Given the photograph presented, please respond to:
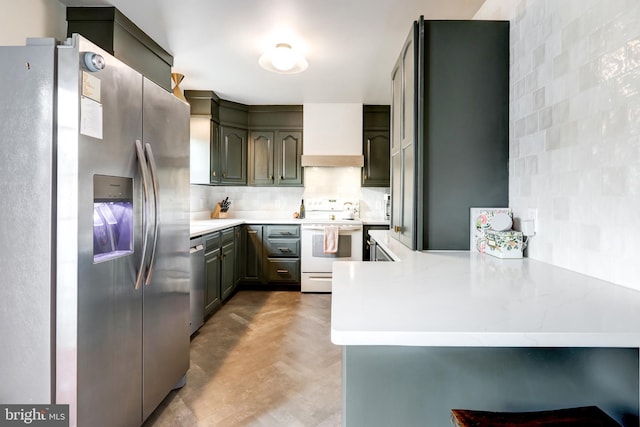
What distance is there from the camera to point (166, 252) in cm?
184

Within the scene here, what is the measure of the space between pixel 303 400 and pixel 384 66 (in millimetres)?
2947

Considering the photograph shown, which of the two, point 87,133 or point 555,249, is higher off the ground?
point 87,133

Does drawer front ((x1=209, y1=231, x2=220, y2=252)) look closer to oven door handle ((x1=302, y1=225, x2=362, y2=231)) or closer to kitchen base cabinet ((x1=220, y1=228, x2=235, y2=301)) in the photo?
kitchen base cabinet ((x1=220, y1=228, x2=235, y2=301))

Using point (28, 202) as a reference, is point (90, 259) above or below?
below

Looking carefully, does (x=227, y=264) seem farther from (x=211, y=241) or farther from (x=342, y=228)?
(x=342, y=228)

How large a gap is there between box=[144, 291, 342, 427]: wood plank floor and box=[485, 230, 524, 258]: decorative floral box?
120 centimetres

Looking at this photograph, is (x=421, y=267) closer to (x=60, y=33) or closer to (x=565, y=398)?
(x=565, y=398)

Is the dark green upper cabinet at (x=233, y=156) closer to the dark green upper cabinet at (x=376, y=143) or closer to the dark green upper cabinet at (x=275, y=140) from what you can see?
the dark green upper cabinet at (x=275, y=140)

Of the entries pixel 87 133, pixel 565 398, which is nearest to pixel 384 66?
pixel 87 133

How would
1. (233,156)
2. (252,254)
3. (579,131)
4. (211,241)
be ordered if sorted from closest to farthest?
1. (579,131)
2. (211,241)
3. (252,254)
4. (233,156)

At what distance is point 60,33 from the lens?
2227 millimetres

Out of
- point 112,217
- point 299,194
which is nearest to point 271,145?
point 299,194

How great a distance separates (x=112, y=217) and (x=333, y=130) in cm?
346

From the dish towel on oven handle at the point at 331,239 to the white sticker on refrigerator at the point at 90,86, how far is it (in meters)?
3.10
